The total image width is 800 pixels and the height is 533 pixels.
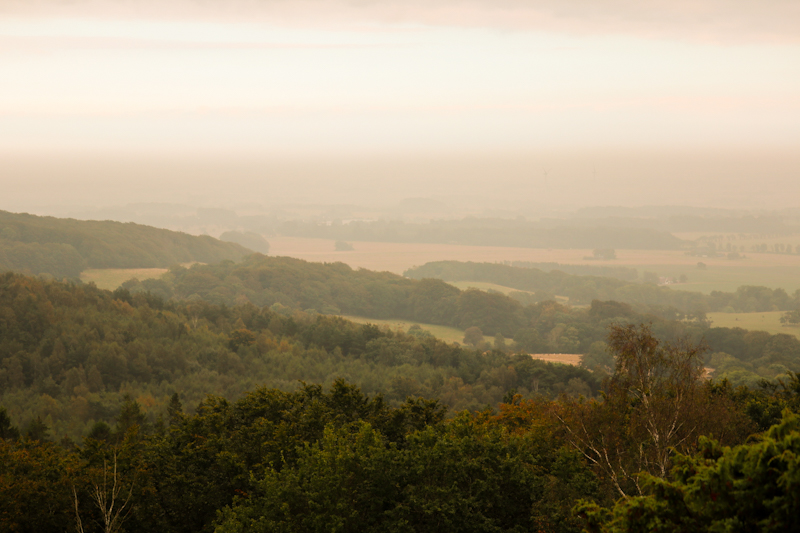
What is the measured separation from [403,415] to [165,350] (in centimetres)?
5491

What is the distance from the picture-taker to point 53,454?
26031 millimetres

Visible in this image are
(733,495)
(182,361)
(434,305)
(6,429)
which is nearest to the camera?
(733,495)

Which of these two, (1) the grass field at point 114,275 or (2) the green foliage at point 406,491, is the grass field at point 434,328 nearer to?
(1) the grass field at point 114,275

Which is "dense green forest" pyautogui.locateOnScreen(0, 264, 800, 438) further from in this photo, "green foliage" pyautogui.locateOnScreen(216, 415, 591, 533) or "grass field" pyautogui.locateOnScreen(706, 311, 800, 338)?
"green foliage" pyautogui.locateOnScreen(216, 415, 591, 533)

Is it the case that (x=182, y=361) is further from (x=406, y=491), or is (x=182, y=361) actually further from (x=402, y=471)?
(x=406, y=491)

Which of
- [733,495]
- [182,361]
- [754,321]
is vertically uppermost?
[733,495]

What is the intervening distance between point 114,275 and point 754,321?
16372 centimetres

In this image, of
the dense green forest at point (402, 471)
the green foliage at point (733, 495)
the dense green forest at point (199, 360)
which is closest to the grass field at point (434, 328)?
the dense green forest at point (199, 360)

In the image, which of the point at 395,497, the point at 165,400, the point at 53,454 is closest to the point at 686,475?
the point at 395,497

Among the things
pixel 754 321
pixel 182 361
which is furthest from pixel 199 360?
pixel 754 321

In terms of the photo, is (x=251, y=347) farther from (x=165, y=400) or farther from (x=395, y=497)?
(x=395, y=497)

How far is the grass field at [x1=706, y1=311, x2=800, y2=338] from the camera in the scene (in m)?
142

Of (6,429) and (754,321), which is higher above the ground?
(6,429)

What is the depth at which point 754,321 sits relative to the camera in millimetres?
155750
